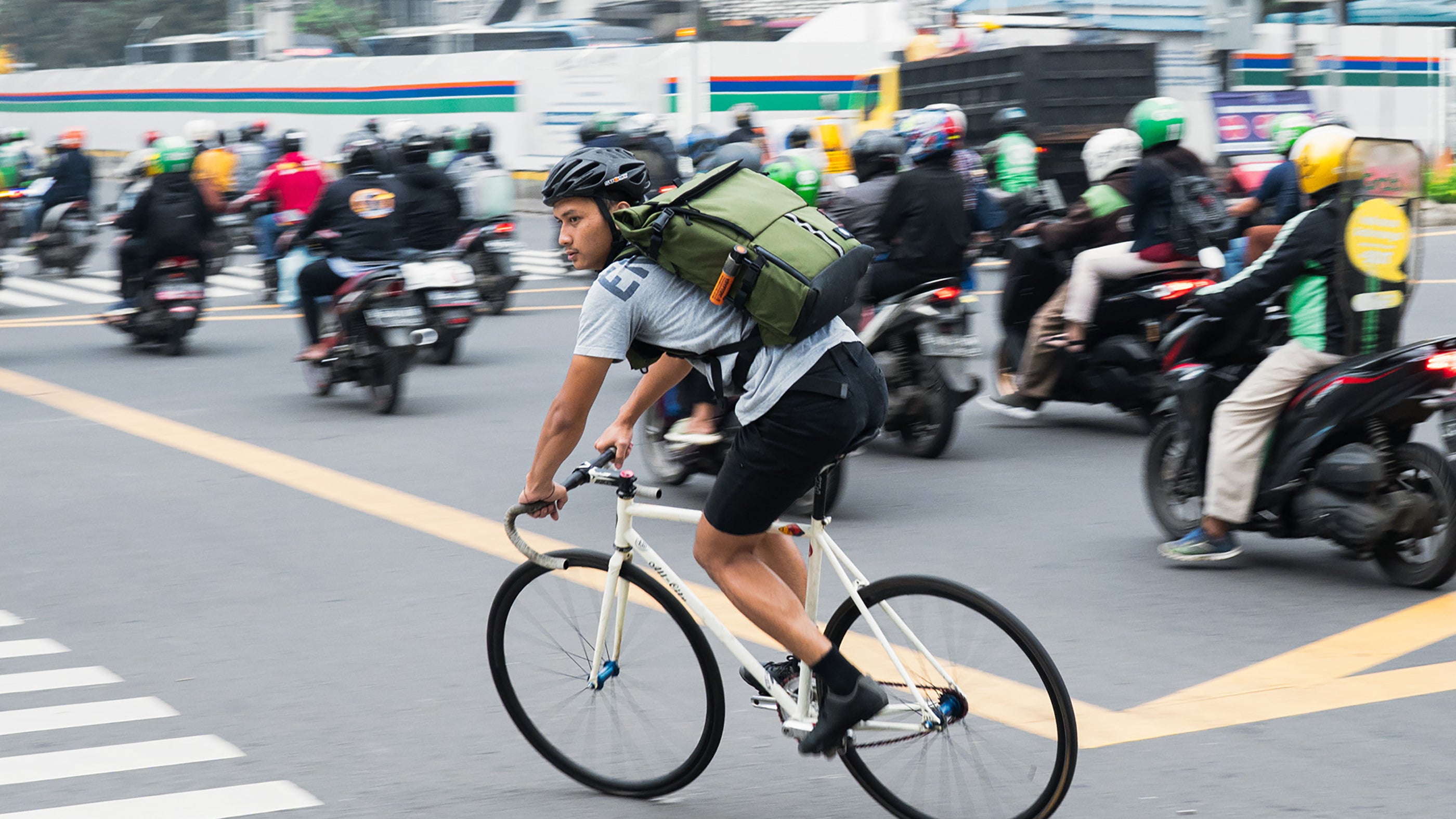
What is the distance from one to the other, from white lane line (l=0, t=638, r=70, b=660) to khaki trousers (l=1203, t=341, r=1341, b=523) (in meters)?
4.32

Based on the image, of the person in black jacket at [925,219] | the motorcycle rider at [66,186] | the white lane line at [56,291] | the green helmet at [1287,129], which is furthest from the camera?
the motorcycle rider at [66,186]

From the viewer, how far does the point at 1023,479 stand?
27.0ft

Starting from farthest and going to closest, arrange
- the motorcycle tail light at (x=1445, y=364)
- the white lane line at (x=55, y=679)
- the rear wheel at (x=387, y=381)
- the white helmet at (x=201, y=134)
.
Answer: the white helmet at (x=201, y=134), the rear wheel at (x=387, y=381), the motorcycle tail light at (x=1445, y=364), the white lane line at (x=55, y=679)

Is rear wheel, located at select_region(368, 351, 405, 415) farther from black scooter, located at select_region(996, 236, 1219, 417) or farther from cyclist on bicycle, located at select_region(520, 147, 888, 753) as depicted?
cyclist on bicycle, located at select_region(520, 147, 888, 753)

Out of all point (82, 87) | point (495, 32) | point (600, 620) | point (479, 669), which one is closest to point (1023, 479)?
point (479, 669)

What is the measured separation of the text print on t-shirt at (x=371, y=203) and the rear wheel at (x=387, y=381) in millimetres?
993

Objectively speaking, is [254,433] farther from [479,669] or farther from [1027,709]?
[1027,709]

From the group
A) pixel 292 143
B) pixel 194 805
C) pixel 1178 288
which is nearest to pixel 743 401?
pixel 194 805

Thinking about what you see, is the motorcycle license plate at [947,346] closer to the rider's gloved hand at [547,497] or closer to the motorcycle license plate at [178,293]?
the rider's gloved hand at [547,497]

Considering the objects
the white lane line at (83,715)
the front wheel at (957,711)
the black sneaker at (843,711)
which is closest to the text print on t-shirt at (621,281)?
the front wheel at (957,711)

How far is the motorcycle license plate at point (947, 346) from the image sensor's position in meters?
8.25

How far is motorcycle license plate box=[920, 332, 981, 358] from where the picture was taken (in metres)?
8.25

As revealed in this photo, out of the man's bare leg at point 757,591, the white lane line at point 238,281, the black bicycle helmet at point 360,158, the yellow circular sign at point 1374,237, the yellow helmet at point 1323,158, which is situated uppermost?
the yellow helmet at point 1323,158

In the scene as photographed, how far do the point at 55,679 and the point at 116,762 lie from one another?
0.91 metres
